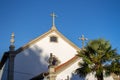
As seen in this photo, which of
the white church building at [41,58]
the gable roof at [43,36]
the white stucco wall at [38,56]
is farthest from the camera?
the gable roof at [43,36]

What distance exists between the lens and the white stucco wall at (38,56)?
31766 millimetres

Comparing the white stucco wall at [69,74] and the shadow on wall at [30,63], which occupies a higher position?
the shadow on wall at [30,63]

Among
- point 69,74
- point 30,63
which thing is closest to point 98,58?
point 69,74

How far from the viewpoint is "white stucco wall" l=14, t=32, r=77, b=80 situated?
31766 mm

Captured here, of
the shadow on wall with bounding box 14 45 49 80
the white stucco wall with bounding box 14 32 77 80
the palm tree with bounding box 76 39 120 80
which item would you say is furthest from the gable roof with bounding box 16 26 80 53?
the palm tree with bounding box 76 39 120 80

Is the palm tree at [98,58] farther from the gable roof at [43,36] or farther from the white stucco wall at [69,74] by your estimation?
the gable roof at [43,36]

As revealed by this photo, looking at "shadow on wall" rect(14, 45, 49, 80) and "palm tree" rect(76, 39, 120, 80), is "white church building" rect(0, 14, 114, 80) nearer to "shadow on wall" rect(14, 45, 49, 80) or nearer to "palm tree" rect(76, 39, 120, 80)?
"shadow on wall" rect(14, 45, 49, 80)

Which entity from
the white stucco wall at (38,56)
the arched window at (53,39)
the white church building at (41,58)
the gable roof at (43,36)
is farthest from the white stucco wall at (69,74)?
the gable roof at (43,36)

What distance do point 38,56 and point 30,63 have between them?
1540 millimetres

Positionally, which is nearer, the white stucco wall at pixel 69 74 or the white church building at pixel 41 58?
the white stucco wall at pixel 69 74

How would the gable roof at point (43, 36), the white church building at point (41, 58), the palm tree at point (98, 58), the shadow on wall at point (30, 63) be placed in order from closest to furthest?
the palm tree at point (98, 58), the white church building at point (41, 58), the shadow on wall at point (30, 63), the gable roof at point (43, 36)

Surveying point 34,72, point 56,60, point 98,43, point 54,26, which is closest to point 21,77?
point 34,72

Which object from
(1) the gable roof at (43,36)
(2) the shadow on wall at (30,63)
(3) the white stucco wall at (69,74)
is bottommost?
(3) the white stucco wall at (69,74)

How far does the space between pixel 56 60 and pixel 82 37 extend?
493 centimetres
